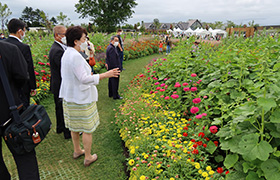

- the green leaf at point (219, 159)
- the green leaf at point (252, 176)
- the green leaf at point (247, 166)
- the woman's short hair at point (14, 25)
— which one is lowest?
the green leaf at point (219, 159)

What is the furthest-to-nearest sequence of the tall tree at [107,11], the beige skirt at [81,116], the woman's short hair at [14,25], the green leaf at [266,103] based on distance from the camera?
the tall tree at [107,11]
the woman's short hair at [14,25]
the beige skirt at [81,116]
the green leaf at [266,103]

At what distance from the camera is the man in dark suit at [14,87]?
1808 mm

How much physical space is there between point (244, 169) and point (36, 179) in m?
2.27

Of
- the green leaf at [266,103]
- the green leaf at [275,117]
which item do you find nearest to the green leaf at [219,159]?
the green leaf at [275,117]

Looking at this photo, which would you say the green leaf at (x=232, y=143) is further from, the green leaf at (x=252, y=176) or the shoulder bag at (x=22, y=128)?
the shoulder bag at (x=22, y=128)

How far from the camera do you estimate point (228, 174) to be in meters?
1.98

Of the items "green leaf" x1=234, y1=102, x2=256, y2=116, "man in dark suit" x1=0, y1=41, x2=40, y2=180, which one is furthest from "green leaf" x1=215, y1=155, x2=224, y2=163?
"man in dark suit" x1=0, y1=41, x2=40, y2=180

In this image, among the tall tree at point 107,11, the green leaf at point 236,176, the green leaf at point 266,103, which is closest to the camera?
the green leaf at point 266,103

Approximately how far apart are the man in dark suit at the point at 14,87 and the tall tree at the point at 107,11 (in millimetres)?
38347

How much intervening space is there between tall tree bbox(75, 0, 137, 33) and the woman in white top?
3770cm

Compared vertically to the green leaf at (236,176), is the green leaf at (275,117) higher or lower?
higher

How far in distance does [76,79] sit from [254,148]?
2222 millimetres

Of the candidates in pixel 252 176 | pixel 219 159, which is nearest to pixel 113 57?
pixel 219 159

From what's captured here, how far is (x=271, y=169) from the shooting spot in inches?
67.7
